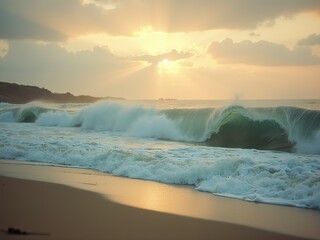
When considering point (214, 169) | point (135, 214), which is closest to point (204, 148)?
point (214, 169)

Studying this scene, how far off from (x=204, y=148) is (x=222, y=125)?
286 inches

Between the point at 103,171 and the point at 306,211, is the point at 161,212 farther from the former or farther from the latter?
the point at 103,171

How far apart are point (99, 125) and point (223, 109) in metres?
Answer: 8.17

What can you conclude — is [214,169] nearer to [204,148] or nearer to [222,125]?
[204,148]

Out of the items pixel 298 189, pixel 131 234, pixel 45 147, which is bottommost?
pixel 131 234

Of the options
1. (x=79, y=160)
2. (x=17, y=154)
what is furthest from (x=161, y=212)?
(x=17, y=154)

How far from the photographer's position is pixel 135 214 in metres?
5.85

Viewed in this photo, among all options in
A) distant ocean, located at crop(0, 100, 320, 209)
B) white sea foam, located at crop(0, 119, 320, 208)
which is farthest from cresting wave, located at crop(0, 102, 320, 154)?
white sea foam, located at crop(0, 119, 320, 208)

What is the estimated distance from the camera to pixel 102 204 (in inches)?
253

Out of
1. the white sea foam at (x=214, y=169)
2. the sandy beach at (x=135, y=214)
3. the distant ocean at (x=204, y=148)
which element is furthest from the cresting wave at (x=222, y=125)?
the sandy beach at (x=135, y=214)

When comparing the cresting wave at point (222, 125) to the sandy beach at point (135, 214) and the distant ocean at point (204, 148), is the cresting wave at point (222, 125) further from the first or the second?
the sandy beach at point (135, 214)

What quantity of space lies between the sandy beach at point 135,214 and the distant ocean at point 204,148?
677 millimetres

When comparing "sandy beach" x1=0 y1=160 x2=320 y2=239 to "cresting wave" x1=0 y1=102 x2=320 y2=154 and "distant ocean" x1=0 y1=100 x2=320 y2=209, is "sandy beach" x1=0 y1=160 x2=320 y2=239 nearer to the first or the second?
"distant ocean" x1=0 y1=100 x2=320 y2=209

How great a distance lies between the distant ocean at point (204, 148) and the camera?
7.64 m
